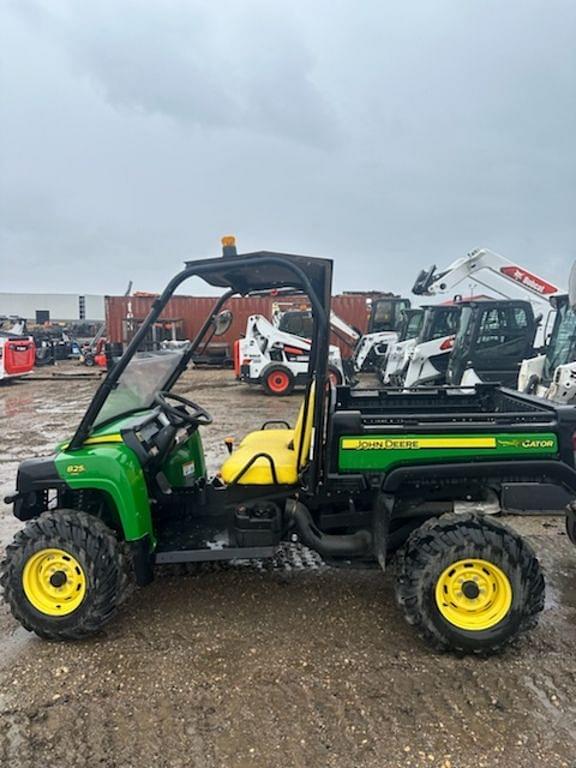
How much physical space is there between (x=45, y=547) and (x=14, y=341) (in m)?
13.3

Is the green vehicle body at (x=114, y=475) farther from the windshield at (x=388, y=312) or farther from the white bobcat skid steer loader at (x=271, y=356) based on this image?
the windshield at (x=388, y=312)

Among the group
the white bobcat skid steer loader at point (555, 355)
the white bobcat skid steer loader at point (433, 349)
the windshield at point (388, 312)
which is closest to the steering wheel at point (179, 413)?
the white bobcat skid steer loader at point (555, 355)

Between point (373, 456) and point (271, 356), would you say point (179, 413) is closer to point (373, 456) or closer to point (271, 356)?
point (373, 456)

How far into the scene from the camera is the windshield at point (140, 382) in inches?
128

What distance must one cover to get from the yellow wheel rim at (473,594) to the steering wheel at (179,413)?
1693 mm

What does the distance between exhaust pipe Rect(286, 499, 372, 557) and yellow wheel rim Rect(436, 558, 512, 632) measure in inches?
18.3

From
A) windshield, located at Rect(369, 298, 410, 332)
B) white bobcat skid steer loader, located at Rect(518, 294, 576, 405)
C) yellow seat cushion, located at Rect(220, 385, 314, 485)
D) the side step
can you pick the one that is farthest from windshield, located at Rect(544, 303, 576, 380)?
windshield, located at Rect(369, 298, 410, 332)

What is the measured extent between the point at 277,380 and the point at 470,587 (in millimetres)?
10408

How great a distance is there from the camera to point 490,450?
3010 mm

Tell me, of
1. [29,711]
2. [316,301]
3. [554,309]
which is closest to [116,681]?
[29,711]

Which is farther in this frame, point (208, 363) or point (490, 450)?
point (208, 363)

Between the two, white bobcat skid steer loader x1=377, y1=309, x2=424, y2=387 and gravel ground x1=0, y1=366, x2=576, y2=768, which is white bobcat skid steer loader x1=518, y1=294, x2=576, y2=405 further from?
white bobcat skid steer loader x1=377, y1=309, x2=424, y2=387

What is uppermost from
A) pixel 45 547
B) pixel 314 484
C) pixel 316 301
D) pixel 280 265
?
pixel 280 265

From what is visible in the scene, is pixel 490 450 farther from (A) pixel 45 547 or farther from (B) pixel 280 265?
(A) pixel 45 547
